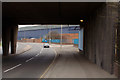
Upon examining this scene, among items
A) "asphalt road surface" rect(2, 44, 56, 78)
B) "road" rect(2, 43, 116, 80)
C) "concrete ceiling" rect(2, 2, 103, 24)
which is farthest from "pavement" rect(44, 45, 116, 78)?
"concrete ceiling" rect(2, 2, 103, 24)

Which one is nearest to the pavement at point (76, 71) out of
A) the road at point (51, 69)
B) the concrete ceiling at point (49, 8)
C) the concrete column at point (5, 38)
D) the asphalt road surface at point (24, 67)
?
the road at point (51, 69)

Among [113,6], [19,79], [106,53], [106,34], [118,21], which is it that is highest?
[113,6]

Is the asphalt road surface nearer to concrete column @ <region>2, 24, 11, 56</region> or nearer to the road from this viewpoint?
the road

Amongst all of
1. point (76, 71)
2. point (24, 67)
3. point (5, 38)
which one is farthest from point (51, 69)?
point (5, 38)

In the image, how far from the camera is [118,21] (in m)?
10.1

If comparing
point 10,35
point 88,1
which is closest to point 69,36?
point 10,35

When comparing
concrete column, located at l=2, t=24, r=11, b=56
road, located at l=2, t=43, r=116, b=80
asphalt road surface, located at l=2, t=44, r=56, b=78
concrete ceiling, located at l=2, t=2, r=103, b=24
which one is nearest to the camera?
road, located at l=2, t=43, r=116, b=80

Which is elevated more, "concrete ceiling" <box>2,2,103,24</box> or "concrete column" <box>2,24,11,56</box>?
"concrete ceiling" <box>2,2,103,24</box>

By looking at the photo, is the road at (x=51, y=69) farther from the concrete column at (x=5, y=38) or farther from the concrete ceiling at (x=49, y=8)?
the concrete column at (x=5, y=38)

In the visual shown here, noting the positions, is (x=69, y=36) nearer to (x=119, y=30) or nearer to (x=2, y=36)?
(x=2, y=36)

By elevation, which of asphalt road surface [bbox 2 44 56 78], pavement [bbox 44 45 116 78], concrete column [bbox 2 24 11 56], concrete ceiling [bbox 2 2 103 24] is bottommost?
asphalt road surface [bbox 2 44 56 78]

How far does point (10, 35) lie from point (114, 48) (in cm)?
2059

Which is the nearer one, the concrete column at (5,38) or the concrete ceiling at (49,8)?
the concrete ceiling at (49,8)

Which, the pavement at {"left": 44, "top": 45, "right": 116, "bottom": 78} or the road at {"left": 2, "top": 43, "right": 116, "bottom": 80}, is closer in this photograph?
the pavement at {"left": 44, "top": 45, "right": 116, "bottom": 78}
